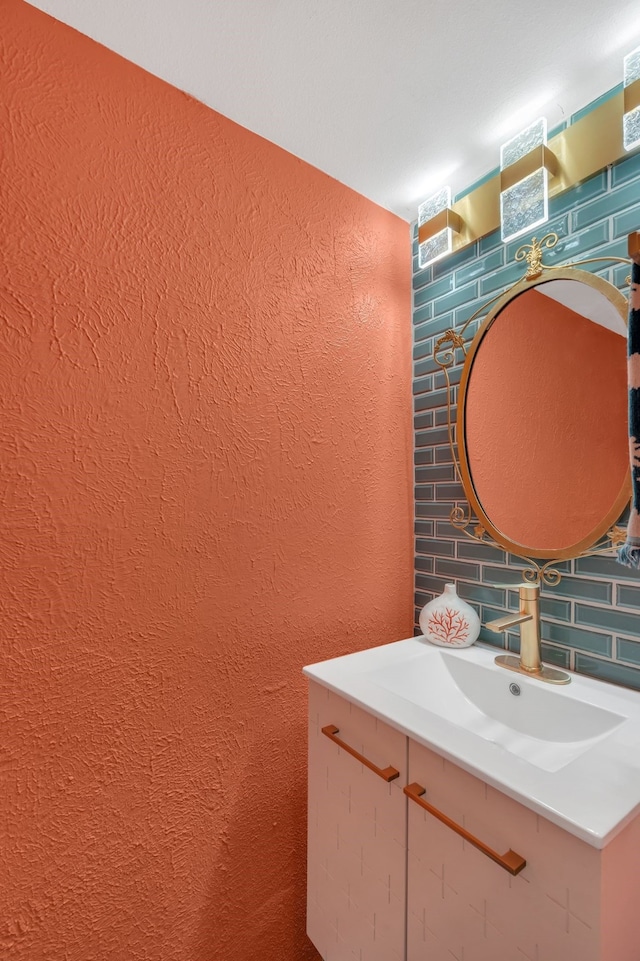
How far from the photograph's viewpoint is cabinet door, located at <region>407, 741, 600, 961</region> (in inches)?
23.6

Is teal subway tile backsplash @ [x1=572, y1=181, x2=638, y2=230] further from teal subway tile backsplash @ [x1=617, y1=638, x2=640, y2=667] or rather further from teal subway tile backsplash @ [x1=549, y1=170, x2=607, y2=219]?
teal subway tile backsplash @ [x1=617, y1=638, x2=640, y2=667]

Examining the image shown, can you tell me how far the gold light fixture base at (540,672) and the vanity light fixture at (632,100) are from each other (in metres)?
1.14

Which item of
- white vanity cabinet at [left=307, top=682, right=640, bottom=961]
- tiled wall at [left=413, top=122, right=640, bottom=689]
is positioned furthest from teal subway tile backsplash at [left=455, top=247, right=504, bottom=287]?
white vanity cabinet at [left=307, top=682, right=640, bottom=961]

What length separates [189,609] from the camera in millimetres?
1086

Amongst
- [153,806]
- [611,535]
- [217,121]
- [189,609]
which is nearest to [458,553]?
[611,535]

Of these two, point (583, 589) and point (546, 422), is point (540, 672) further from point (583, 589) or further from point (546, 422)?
point (546, 422)

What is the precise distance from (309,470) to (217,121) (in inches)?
35.3

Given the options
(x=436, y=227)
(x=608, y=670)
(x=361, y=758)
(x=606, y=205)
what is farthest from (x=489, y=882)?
(x=436, y=227)

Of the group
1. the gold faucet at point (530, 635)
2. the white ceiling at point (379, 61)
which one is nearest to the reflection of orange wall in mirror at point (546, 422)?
the gold faucet at point (530, 635)

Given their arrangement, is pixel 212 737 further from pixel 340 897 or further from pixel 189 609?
pixel 340 897

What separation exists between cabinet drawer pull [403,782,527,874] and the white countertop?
0.09 m

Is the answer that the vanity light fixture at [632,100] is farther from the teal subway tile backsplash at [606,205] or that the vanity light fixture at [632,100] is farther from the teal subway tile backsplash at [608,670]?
the teal subway tile backsplash at [608,670]

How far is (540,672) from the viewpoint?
1.06 metres

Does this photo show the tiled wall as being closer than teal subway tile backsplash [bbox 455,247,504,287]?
Yes
